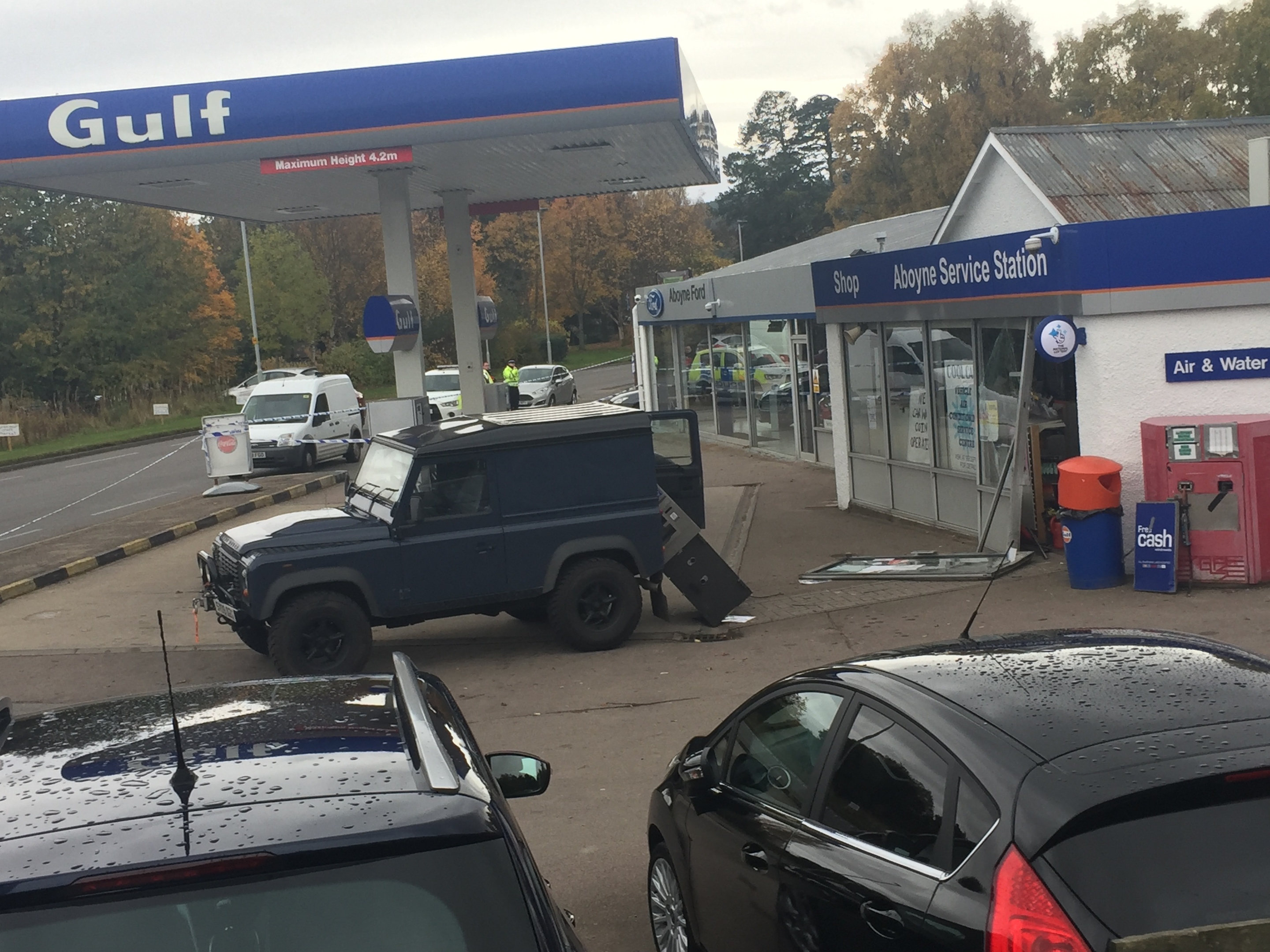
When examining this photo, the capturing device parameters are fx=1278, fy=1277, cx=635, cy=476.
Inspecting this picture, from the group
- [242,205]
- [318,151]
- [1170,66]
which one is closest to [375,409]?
[318,151]

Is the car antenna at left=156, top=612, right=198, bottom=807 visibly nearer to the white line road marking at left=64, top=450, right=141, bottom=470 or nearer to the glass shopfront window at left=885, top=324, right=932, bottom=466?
the glass shopfront window at left=885, top=324, right=932, bottom=466

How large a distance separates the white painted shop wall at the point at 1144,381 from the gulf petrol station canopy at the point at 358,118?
22.1 feet

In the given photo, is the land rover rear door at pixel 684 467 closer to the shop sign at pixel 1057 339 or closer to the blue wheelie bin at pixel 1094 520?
the shop sign at pixel 1057 339

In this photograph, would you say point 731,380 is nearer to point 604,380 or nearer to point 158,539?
point 158,539

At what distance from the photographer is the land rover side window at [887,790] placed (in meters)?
3.34

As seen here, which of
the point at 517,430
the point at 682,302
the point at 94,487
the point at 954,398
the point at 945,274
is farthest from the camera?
the point at 682,302

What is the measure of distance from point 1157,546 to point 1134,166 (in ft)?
33.9

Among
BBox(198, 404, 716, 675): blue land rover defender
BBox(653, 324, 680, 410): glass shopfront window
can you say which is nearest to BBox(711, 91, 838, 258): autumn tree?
BBox(653, 324, 680, 410): glass shopfront window

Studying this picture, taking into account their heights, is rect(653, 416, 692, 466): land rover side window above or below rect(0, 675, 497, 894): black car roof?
below

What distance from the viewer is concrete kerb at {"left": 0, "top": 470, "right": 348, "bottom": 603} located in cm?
1547

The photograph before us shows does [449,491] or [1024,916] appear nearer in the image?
[1024,916]

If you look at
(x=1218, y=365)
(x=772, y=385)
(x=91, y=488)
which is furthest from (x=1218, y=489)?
(x=91, y=488)

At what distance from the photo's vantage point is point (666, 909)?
198 inches

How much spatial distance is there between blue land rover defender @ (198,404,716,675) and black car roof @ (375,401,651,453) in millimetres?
16
